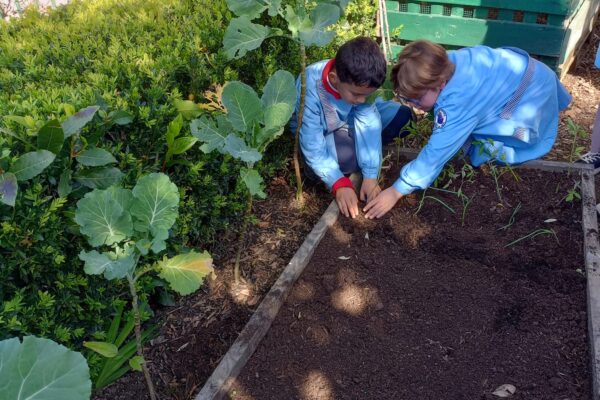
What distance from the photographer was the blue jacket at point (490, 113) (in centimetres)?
331

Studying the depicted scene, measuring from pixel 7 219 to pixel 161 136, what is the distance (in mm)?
823

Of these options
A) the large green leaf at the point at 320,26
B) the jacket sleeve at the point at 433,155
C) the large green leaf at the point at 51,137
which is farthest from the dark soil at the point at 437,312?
the large green leaf at the point at 51,137

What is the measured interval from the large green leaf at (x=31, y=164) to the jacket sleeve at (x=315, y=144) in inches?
65.6

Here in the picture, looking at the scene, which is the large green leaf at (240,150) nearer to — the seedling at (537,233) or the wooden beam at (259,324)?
the wooden beam at (259,324)

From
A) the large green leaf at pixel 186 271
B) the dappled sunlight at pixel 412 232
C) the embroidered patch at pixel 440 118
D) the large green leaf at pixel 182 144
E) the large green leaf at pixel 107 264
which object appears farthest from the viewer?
the embroidered patch at pixel 440 118

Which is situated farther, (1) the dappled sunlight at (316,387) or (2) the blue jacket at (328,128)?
(2) the blue jacket at (328,128)

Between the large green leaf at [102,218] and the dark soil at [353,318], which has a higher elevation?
the large green leaf at [102,218]

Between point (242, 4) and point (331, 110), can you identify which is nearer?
point (242, 4)

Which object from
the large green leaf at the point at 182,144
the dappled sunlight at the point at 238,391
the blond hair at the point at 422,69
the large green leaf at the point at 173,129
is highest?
the large green leaf at the point at 173,129

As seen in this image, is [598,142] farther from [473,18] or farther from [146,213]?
[146,213]

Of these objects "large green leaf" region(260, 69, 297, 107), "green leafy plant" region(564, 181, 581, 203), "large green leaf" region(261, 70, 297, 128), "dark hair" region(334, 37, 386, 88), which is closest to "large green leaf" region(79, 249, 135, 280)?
"large green leaf" region(261, 70, 297, 128)

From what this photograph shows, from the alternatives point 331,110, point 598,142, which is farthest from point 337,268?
point 598,142

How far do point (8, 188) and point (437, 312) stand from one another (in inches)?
74.2

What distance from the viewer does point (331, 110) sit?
3498 mm
